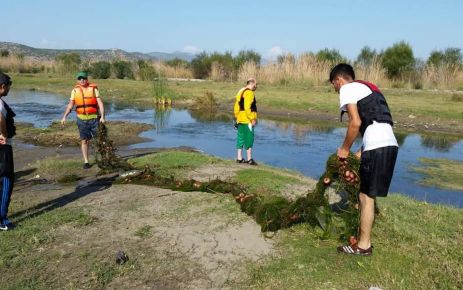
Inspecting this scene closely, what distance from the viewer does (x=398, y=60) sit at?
36.0 m

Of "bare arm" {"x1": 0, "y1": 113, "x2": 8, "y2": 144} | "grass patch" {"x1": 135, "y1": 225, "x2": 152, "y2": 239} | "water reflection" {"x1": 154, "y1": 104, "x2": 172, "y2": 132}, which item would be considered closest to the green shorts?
"grass patch" {"x1": 135, "y1": 225, "x2": 152, "y2": 239}

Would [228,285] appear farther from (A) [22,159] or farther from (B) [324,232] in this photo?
(A) [22,159]

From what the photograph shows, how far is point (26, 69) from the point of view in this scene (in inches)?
2092

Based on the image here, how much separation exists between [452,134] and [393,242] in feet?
50.4

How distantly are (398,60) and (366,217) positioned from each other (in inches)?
1332

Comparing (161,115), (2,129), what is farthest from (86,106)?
(161,115)

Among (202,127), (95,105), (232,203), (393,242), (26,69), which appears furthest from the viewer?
(26,69)

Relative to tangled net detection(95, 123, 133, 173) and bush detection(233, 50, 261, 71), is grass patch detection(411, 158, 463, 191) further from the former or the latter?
bush detection(233, 50, 261, 71)

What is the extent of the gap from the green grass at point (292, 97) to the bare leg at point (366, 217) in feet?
54.8

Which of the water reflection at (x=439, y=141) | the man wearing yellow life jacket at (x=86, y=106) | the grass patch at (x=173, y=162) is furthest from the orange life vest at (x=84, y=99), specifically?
the water reflection at (x=439, y=141)

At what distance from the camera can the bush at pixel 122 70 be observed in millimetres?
45219

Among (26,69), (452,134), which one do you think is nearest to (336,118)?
(452,134)

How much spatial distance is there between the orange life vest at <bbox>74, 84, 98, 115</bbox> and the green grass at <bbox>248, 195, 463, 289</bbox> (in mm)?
5875

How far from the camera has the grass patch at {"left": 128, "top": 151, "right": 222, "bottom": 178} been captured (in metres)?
9.16
